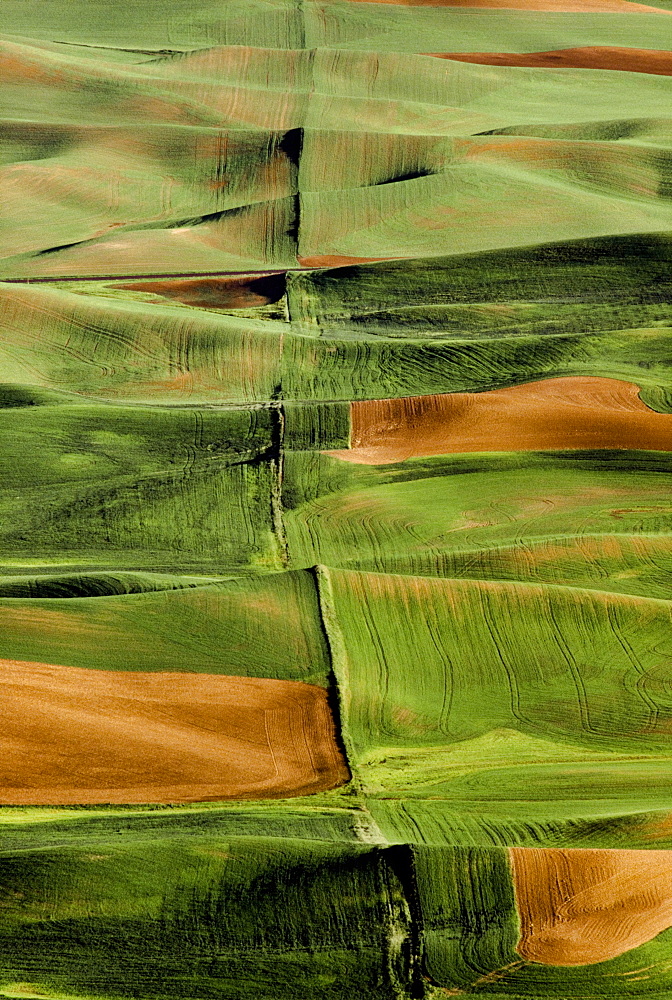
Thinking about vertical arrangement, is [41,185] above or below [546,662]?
above

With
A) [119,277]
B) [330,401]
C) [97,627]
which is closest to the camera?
[97,627]

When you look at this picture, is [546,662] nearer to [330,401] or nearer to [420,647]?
[420,647]

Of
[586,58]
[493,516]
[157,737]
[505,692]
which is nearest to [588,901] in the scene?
[505,692]

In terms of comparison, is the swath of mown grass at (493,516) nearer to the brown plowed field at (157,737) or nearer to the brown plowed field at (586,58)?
the brown plowed field at (157,737)

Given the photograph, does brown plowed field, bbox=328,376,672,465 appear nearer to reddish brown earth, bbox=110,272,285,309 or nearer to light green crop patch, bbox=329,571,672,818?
light green crop patch, bbox=329,571,672,818

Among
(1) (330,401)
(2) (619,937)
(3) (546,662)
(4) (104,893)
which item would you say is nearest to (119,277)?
(1) (330,401)

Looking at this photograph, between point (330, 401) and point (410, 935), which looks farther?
point (330, 401)
